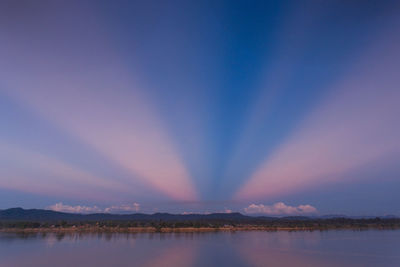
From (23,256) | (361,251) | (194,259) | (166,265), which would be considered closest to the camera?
(166,265)

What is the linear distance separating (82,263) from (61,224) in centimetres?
6327

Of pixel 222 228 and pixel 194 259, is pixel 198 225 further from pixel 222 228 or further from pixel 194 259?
pixel 194 259

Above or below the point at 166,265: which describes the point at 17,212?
above

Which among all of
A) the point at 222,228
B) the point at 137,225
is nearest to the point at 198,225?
the point at 222,228

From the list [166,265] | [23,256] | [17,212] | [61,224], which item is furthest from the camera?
[17,212]

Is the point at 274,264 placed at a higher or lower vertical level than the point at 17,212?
lower

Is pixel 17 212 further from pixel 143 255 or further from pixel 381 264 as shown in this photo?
pixel 381 264

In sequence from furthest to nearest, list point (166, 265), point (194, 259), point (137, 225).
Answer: point (137, 225) < point (194, 259) < point (166, 265)

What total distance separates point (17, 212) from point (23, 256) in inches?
4863

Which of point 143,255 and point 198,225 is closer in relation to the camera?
point 143,255

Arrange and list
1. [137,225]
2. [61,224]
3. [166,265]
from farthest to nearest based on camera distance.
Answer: [137,225] → [61,224] → [166,265]

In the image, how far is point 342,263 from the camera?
2664cm

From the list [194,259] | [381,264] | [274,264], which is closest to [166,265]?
[194,259]

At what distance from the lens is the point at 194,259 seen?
28125mm
